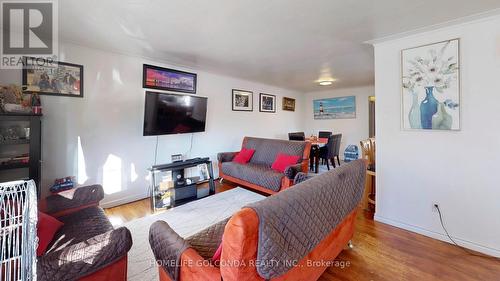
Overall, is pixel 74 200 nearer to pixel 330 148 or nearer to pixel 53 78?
pixel 53 78

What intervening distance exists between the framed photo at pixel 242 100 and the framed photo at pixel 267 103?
403 mm

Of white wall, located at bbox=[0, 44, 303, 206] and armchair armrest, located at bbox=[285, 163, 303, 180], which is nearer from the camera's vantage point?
white wall, located at bbox=[0, 44, 303, 206]

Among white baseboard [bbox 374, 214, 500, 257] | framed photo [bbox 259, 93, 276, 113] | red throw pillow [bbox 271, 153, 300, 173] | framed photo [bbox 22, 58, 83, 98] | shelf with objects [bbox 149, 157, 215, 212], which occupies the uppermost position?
framed photo [bbox 259, 93, 276, 113]

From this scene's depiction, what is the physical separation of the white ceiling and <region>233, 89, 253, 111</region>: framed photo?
1.37 m

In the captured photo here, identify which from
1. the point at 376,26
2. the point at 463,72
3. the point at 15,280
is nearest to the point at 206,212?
the point at 15,280

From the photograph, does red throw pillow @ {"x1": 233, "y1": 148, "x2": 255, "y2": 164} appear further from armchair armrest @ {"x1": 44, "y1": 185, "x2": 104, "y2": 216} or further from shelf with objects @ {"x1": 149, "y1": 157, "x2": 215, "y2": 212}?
armchair armrest @ {"x1": 44, "y1": 185, "x2": 104, "y2": 216}

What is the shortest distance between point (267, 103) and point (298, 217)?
Answer: 483cm

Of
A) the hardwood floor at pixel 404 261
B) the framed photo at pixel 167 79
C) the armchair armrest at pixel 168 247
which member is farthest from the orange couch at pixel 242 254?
the framed photo at pixel 167 79

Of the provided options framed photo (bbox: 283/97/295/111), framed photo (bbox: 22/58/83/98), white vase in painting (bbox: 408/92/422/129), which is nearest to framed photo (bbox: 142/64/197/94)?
framed photo (bbox: 22/58/83/98)

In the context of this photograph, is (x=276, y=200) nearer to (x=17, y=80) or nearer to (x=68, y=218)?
(x=68, y=218)

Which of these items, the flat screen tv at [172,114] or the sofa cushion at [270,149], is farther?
the sofa cushion at [270,149]

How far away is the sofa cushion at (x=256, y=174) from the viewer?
324 centimetres

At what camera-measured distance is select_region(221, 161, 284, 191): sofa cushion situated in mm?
3240

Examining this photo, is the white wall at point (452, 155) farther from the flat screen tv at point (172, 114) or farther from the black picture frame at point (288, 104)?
the black picture frame at point (288, 104)
